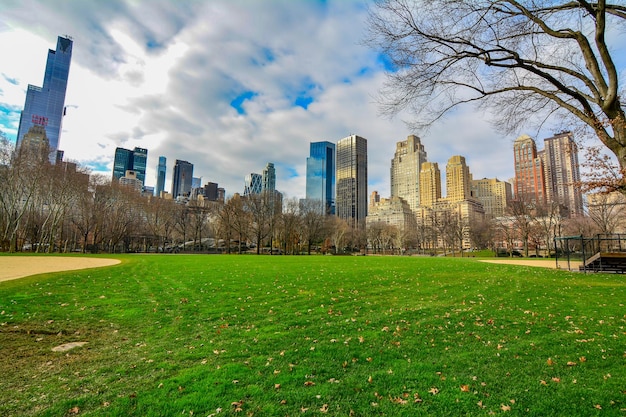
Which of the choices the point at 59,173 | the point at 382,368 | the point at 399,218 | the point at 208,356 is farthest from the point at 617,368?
the point at 399,218

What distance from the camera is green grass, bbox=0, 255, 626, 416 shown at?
13.6 ft

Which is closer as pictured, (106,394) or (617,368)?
(106,394)

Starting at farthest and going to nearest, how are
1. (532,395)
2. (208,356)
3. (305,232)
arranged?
1. (305,232)
2. (208,356)
3. (532,395)

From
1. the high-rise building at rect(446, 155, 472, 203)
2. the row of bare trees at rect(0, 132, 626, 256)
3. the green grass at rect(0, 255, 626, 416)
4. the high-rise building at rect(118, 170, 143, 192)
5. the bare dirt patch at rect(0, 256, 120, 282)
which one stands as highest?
the high-rise building at rect(446, 155, 472, 203)

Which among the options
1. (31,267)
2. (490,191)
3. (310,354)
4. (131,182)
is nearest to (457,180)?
(490,191)

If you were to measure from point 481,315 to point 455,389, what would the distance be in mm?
4874

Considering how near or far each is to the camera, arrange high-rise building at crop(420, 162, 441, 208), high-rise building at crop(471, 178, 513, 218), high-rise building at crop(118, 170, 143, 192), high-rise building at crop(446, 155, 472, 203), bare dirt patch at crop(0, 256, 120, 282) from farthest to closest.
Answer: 1. high-rise building at crop(420, 162, 441, 208)
2. high-rise building at crop(471, 178, 513, 218)
3. high-rise building at crop(446, 155, 472, 203)
4. high-rise building at crop(118, 170, 143, 192)
5. bare dirt patch at crop(0, 256, 120, 282)

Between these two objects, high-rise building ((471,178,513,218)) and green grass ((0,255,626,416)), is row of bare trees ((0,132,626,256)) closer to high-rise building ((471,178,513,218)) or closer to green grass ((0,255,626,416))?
green grass ((0,255,626,416))

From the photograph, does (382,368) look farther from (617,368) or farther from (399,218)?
(399,218)

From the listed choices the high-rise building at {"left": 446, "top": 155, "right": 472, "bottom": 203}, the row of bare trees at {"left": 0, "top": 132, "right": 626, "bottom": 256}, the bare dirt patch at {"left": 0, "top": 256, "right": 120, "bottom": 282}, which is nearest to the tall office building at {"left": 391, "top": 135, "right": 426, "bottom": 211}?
the high-rise building at {"left": 446, "top": 155, "right": 472, "bottom": 203}

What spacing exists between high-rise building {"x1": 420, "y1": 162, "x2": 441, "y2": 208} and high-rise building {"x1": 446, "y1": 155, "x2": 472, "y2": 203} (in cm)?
1183

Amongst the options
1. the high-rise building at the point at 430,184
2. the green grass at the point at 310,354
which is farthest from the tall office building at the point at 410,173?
the green grass at the point at 310,354

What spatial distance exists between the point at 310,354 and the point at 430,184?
586ft

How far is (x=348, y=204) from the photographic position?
18862cm
